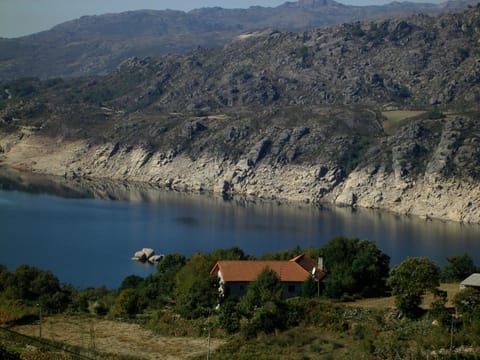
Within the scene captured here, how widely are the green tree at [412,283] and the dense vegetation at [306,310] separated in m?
0.04

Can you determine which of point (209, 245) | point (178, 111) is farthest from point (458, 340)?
point (178, 111)

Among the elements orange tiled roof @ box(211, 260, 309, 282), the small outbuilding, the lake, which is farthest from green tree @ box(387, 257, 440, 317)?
the lake

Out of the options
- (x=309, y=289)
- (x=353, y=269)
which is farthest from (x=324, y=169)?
(x=309, y=289)

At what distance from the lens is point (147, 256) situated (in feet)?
219

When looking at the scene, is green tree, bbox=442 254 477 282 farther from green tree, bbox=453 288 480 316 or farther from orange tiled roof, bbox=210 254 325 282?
green tree, bbox=453 288 480 316

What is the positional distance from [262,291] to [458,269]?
1553 centimetres

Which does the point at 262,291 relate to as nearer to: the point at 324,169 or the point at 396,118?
the point at 324,169

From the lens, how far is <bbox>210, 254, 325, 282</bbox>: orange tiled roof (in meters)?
38.1

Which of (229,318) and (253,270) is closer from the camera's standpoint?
(229,318)

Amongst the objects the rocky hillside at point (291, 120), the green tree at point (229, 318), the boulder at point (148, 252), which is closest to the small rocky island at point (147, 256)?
the boulder at point (148, 252)

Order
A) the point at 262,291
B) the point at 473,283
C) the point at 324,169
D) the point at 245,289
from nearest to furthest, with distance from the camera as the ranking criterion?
the point at 473,283, the point at 262,291, the point at 245,289, the point at 324,169

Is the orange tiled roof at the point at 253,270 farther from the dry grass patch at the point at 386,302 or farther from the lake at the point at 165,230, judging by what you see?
the lake at the point at 165,230

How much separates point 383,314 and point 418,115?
91827 mm

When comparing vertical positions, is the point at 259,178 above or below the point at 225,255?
below
